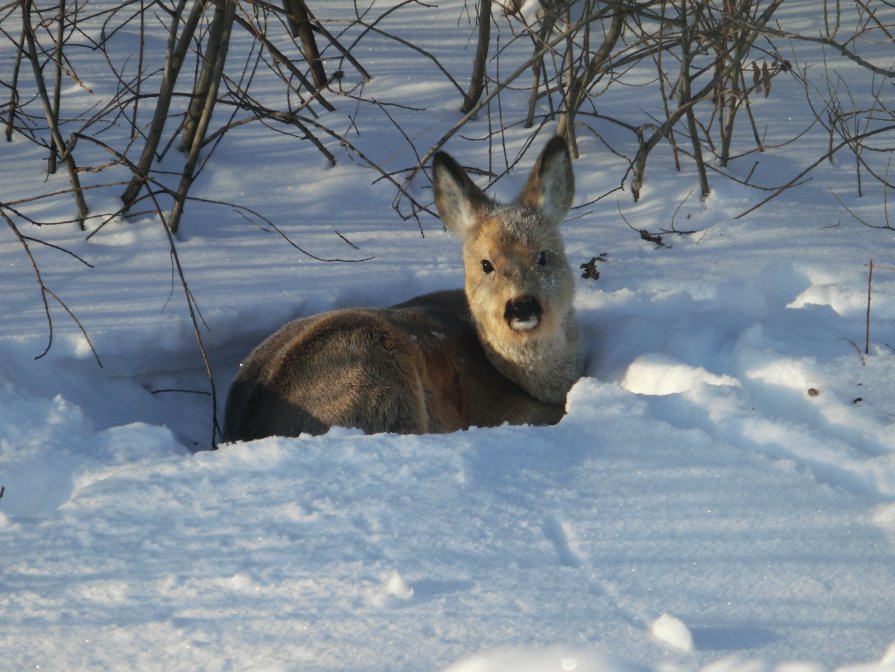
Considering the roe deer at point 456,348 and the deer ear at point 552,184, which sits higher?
the deer ear at point 552,184

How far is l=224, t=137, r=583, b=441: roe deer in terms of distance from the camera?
17.3ft

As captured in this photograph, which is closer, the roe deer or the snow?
the snow

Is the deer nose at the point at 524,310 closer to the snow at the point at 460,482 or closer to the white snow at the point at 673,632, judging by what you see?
the snow at the point at 460,482

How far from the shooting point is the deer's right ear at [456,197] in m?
5.94

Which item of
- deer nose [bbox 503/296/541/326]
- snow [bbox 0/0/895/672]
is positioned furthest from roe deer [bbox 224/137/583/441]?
snow [bbox 0/0/895/672]

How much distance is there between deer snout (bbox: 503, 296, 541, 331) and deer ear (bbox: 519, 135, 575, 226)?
0.71 meters

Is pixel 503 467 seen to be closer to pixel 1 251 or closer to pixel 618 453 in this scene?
pixel 618 453

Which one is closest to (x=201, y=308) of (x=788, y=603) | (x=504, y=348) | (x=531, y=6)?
(x=504, y=348)

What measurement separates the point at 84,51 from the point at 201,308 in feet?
12.5

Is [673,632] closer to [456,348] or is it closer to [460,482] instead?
[460,482]

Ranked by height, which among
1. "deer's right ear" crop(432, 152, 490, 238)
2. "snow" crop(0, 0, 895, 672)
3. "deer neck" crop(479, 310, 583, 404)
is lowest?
"deer neck" crop(479, 310, 583, 404)

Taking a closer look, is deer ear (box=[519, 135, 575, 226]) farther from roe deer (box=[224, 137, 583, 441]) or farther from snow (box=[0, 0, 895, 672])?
snow (box=[0, 0, 895, 672])

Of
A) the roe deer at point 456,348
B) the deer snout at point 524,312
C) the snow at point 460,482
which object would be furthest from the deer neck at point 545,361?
the deer snout at point 524,312

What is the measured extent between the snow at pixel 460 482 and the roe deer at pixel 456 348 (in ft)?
1.55
